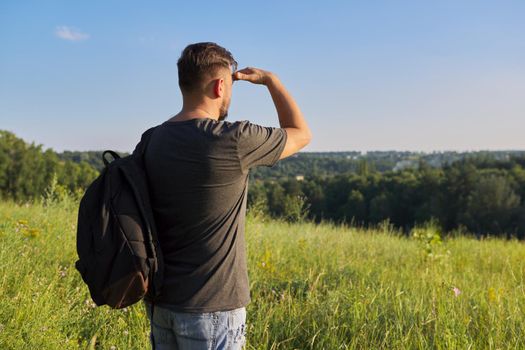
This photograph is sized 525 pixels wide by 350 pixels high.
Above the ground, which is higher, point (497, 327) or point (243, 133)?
point (243, 133)

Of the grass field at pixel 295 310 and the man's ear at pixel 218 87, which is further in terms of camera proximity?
the grass field at pixel 295 310

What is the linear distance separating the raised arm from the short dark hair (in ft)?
0.57

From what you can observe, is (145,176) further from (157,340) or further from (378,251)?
(378,251)

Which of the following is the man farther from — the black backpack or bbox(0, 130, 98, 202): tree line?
bbox(0, 130, 98, 202): tree line

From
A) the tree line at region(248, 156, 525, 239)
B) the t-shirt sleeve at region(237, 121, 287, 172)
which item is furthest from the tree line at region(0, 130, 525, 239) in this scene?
the t-shirt sleeve at region(237, 121, 287, 172)

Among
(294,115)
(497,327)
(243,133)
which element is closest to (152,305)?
(243,133)

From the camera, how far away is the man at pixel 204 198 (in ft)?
5.88

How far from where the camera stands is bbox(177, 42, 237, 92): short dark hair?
185 centimetres

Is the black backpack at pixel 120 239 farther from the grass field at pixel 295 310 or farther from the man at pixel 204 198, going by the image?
the grass field at pixel 295 310

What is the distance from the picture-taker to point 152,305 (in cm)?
196

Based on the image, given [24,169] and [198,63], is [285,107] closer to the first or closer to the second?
[198,63]

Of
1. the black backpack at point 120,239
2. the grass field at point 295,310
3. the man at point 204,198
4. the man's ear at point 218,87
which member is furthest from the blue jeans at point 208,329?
the man's ear at point 218,87

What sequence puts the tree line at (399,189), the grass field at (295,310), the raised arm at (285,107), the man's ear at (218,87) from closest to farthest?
the man's ear at (218,87), the raised arm at (285,107), the grass field at (295,310), the tree line at (399,189)

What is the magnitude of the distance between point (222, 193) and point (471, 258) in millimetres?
6213
